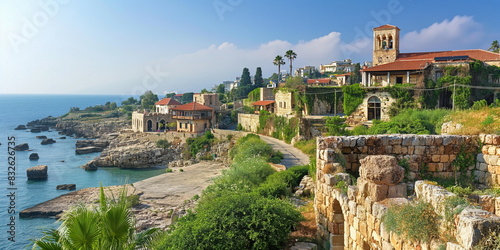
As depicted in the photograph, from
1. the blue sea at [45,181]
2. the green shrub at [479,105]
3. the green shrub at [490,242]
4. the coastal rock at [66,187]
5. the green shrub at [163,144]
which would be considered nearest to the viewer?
the green shrub at [490,242]

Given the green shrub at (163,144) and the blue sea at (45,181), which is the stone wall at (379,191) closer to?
the blue sea at (45,181)

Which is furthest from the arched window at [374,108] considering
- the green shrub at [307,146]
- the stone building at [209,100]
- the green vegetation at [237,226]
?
the stone building at [209,100]

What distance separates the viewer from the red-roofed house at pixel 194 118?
190 feet

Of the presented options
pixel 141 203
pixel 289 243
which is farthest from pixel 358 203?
pixel 141 203

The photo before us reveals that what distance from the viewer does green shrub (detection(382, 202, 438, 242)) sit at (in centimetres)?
476

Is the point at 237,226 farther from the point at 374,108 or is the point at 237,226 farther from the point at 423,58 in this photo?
the point at 423,58

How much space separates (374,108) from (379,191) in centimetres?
3032

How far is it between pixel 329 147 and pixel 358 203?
8.75 ft

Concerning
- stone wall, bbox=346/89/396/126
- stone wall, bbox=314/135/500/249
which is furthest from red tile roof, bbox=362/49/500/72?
stone wall, bbox=314/135/500/249

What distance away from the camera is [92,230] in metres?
6.74

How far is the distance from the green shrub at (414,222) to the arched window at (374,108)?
101 feet

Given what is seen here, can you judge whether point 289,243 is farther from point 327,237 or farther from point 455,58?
point 455,58

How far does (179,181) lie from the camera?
32750 mm

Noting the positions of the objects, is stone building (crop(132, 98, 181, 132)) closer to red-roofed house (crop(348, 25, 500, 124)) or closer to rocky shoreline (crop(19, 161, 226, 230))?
rocky shoreline (crop(19, 161, 226, 230))
